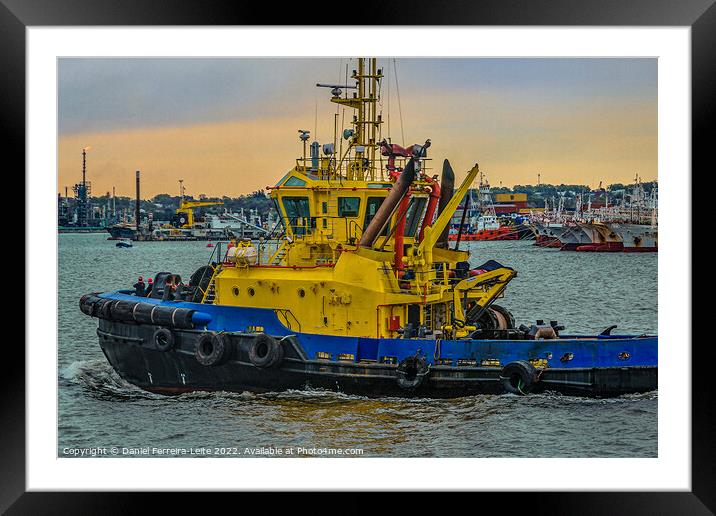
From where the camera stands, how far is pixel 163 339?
18797mm

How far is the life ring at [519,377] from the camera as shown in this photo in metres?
17.1

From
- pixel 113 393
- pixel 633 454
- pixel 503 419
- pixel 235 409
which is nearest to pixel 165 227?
pixel 113 393

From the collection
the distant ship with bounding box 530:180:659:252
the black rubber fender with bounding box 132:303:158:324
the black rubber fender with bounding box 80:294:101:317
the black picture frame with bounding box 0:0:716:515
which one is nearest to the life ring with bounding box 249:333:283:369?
the black rubber fender with bounding box 132:303:158:324

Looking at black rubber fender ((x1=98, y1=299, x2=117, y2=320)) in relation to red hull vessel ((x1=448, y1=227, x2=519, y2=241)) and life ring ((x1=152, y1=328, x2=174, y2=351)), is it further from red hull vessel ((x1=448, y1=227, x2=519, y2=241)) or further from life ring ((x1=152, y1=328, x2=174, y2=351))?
red hull vessel ((x1=448, y1=227, x2=519, y2=241))

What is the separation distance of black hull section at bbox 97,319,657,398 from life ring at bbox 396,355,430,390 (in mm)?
85

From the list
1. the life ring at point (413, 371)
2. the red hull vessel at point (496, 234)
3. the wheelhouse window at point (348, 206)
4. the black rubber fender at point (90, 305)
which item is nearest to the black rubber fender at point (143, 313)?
the black rubber fender at point (90, 305)

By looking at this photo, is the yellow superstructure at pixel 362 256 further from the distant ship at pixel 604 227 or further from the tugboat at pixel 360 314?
the distant ship at pixel 604 227

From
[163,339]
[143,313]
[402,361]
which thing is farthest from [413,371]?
[143,313]

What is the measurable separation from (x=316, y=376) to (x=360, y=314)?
1.34 meters
